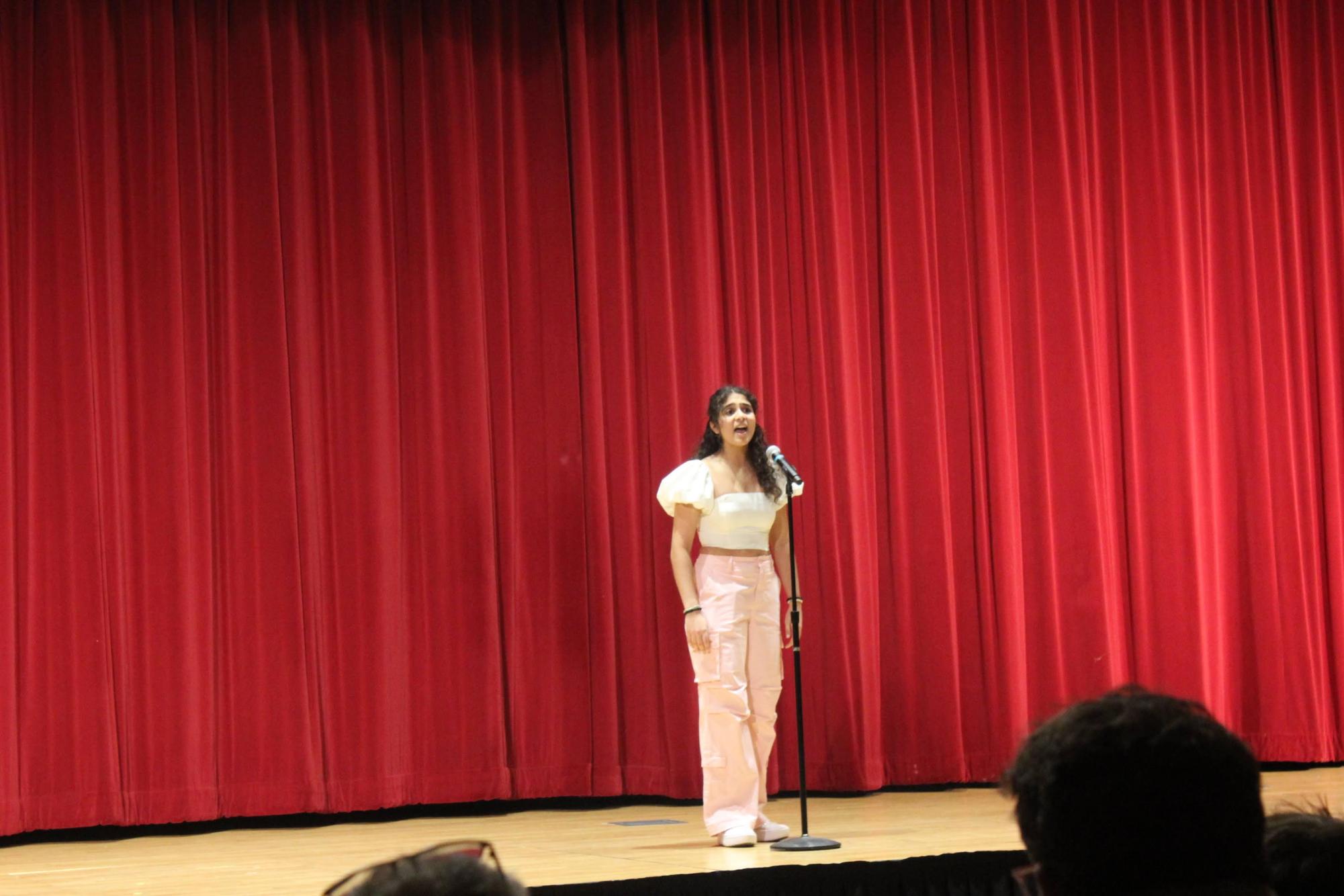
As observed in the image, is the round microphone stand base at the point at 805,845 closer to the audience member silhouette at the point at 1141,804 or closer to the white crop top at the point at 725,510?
the white crop top at the point at 725,510

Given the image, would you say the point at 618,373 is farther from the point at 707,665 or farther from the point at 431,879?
the point at 431,879

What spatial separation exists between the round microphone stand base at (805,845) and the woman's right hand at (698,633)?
0.60m

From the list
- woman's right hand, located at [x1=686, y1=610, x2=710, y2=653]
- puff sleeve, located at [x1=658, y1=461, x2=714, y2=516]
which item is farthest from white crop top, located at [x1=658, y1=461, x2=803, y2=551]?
woman's right hand, located at [x1=686, y1=610, x2=710, y2=653]

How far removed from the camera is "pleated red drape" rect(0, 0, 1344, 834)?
17.2 ft

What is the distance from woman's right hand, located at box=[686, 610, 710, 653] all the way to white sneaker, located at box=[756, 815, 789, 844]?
0.56 m

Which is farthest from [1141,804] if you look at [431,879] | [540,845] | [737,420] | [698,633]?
[540,845]

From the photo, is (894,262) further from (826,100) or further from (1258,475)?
(1258,475)

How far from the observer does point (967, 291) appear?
19.9ft

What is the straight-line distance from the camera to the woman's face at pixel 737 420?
4672 mm

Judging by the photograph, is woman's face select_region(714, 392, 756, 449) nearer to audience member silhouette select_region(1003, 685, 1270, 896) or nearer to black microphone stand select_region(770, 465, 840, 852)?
black microphone stand select_region(770, 465, 840, 852)

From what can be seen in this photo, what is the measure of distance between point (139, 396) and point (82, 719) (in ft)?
3.58

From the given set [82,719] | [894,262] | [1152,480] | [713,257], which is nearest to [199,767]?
[82,719]

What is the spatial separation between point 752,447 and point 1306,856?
11.9 ft

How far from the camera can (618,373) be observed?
5.73m
